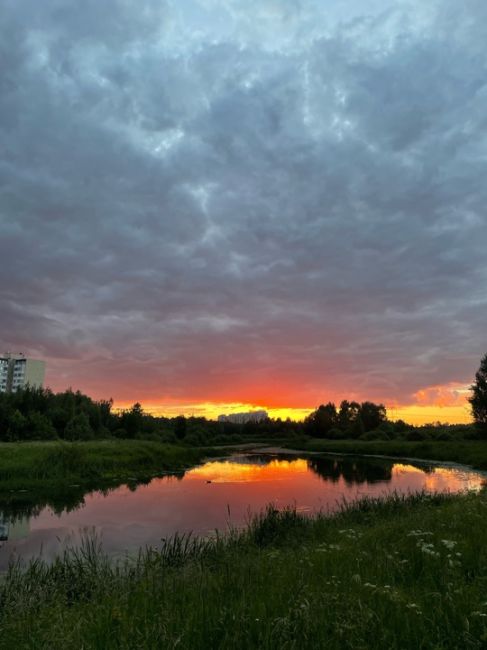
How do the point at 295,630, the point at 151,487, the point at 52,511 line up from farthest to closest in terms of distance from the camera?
the point at 151,487
the point at 52,511
the point at 295,630

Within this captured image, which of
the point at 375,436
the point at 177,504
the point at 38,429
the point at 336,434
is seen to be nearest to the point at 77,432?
the point at 38,429

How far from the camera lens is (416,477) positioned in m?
43.1

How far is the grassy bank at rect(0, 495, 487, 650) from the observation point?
191 inches

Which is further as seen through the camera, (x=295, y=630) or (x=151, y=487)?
(x=151, y=487)

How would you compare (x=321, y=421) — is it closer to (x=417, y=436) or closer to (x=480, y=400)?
(x=417, y=436)

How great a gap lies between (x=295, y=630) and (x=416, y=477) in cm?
4230

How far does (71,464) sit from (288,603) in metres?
35.8

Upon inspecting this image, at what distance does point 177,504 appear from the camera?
28.7 meters

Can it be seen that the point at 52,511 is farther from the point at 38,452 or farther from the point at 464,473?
the point at 464,473

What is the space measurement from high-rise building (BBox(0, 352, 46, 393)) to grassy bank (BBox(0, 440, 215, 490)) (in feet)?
428

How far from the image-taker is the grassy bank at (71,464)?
3350 centimetres

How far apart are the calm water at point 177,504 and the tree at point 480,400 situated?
59.8 feet

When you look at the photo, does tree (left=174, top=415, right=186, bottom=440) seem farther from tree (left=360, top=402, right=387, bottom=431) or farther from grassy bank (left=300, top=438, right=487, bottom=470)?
tree (left=360, top=402, right=387, bottom=431)

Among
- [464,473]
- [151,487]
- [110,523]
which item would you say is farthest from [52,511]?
[464,473]
